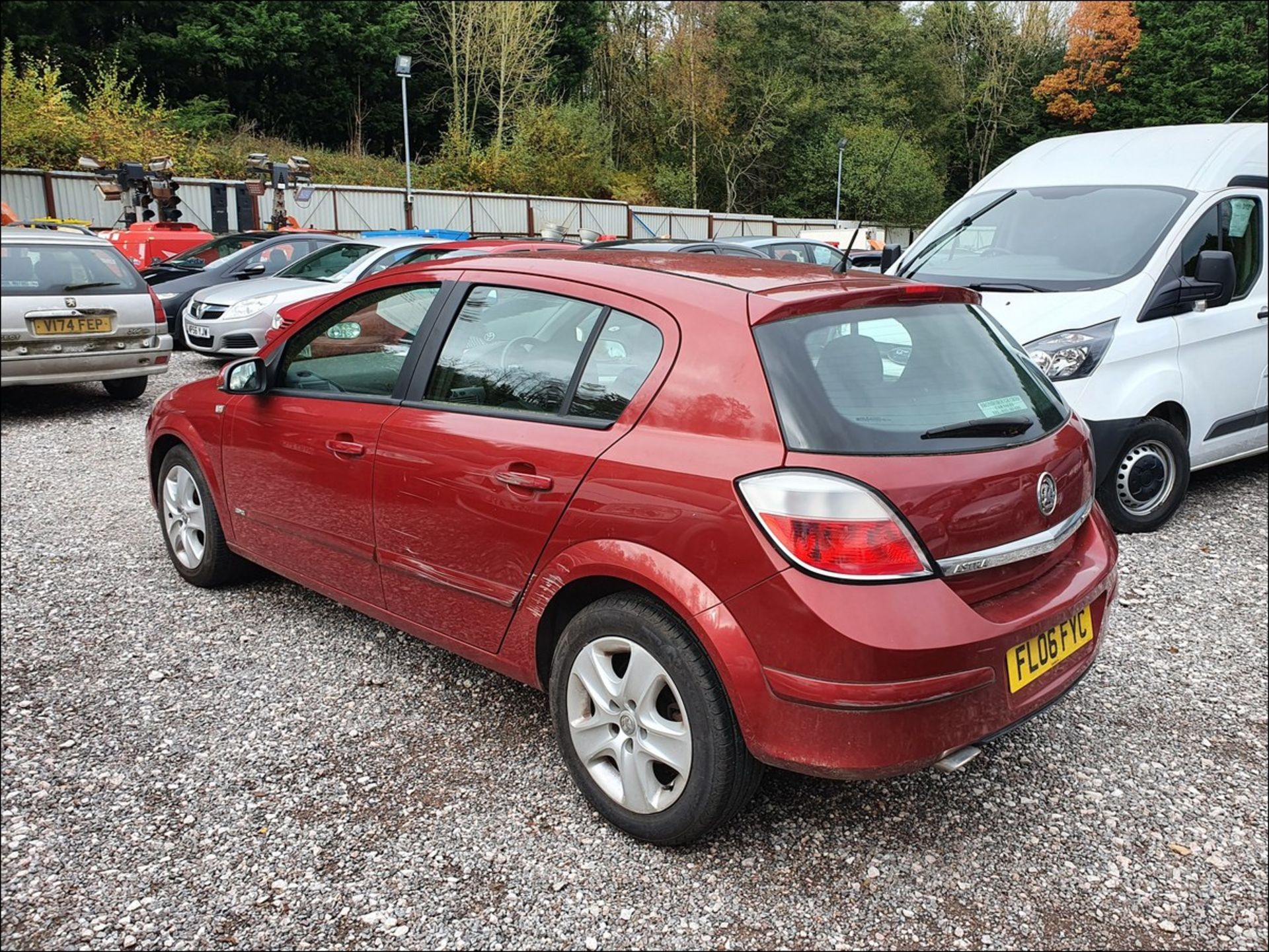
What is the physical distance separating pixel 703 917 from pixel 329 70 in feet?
128

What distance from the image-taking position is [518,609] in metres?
2.85

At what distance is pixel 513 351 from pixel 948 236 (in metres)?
4.22

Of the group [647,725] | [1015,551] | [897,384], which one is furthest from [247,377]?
[1015,551]

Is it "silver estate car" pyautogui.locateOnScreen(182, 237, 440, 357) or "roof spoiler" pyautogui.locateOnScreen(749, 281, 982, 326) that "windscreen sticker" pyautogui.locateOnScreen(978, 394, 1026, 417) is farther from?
"silver estate car" pyautogui.locateOnScreen(182, 237, 440, 357)

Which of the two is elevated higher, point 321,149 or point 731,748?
point 321,149

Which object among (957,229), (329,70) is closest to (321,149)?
(329,70)

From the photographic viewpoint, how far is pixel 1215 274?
17.2 ft

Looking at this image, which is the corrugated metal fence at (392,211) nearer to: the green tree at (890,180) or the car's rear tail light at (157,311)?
the car's rear tail light at (157,311)

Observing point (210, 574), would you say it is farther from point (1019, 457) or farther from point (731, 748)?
point (1019, 457)

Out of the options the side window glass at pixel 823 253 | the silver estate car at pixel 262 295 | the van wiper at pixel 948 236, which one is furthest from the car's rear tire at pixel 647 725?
the side window glass at pixel 823 253

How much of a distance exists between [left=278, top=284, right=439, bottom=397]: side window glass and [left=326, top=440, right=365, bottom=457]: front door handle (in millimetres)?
195

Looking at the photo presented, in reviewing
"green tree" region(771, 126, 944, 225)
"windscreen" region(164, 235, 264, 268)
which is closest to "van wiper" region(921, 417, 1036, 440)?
"green tree" region(771, 126, 944, 225)

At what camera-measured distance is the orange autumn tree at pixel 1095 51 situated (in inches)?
119

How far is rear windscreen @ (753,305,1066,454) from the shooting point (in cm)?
235
